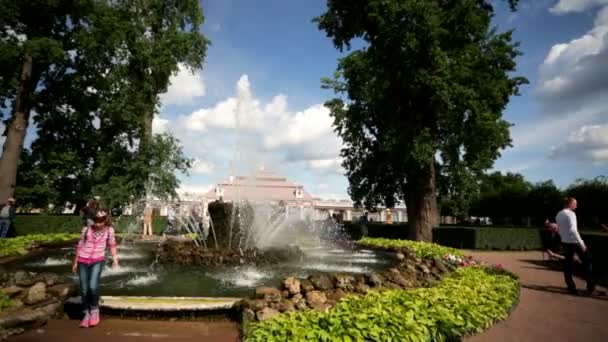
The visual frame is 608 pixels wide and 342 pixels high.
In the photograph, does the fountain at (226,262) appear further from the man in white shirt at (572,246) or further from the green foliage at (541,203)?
the green foliage at (541,203)

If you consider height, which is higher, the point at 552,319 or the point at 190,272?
the point at 190,272

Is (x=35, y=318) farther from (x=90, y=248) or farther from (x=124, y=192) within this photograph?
(x=124, y=192)

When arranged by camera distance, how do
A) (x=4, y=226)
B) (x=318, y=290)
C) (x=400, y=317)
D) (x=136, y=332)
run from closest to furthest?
(x=400, y=317)
(x=136, y=332)
(x=318, y=290)
(x=4, y=226)

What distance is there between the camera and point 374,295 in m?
6.33

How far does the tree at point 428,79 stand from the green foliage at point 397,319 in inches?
502

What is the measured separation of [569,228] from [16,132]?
82.4 feet

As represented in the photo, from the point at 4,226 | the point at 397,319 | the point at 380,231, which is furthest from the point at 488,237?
the point at 4,226

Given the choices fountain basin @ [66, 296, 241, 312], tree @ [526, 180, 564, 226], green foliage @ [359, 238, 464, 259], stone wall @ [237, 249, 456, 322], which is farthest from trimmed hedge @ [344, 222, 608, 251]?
tree @ [526, 180, 564, 226]

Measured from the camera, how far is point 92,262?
600 cm

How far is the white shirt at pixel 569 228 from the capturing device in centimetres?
828

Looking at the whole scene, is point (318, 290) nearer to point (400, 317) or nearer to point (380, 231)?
point (400, 317)

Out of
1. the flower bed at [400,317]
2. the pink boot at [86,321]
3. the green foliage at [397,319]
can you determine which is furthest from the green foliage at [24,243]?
the green foliage at [397,319]

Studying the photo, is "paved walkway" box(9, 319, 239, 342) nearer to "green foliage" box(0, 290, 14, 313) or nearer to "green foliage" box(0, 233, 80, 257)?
"green foliage" box(0, 290, 14, 313)

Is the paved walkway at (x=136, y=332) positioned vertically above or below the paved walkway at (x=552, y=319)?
above
